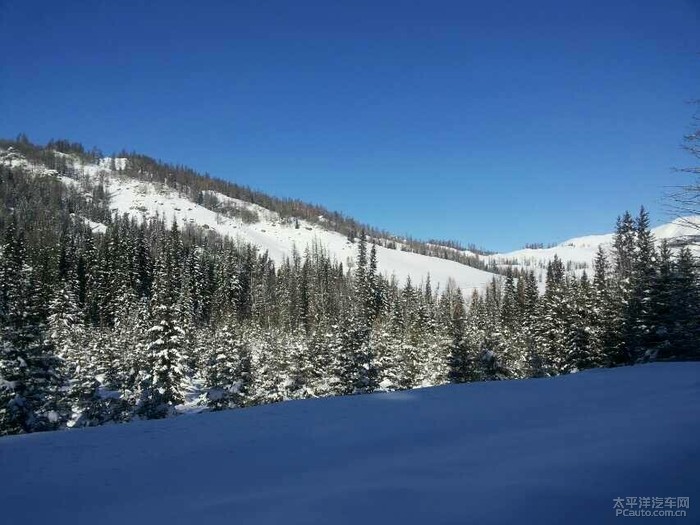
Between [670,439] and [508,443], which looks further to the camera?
[508,443]

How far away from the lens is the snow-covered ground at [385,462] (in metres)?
5.26

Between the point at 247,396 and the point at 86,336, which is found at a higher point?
the point at 86,336

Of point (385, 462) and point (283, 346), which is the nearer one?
point (385, 462)

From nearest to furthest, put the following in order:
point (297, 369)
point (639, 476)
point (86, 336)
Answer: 1. point (639, 476)
2. point (297, 369)
3. point (86, 336)

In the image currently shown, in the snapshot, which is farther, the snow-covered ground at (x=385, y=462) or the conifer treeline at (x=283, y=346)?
the conifer treeline at (x=283, y=346)

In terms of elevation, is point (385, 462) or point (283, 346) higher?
point (385, 462)

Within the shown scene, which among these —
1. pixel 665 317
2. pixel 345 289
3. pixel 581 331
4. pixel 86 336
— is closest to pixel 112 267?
pixel 86 336

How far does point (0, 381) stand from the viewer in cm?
2089

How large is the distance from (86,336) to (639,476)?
179 ft

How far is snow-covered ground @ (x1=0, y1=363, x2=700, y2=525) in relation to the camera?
17.3ft

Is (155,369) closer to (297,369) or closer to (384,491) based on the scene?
(297,369)

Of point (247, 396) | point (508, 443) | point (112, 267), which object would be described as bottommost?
point (247, 396)

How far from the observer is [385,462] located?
26.5 feet

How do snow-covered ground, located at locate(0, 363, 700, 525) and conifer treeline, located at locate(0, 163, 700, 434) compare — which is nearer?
snow-covered ground, located at locate(0, 363, 700, 525)
